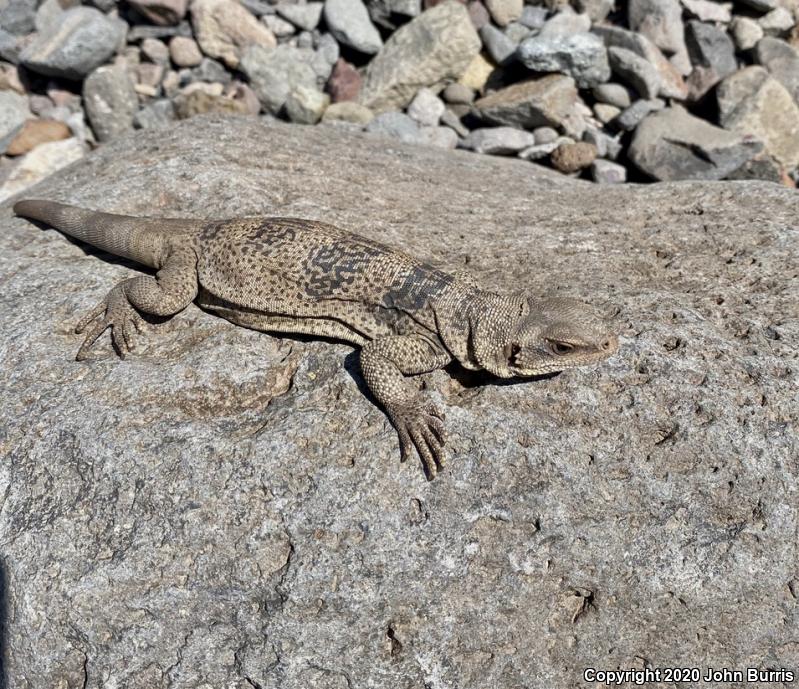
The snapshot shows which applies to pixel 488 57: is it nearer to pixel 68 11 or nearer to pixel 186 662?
pixel 68 11

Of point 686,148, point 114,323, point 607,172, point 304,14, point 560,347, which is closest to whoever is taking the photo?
point 560,347

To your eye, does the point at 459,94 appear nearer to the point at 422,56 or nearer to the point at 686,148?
the point at 422,56

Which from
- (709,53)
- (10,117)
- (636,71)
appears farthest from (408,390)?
(709,53)

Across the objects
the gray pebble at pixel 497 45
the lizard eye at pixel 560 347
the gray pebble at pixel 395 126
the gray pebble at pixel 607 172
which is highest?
the lizard eye at pixel 560 347

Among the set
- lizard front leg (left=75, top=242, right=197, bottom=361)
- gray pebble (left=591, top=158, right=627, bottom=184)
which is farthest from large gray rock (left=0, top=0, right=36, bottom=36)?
gray pebble (left=591, top=158, right=627, bottom=184)

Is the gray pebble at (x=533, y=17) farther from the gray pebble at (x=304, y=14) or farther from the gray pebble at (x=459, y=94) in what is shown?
the gray pebble at (x=304, y=14)

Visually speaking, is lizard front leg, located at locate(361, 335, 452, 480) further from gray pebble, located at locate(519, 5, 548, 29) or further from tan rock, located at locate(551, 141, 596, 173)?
gray pebble, located at locate(519, 5, 548, 29)

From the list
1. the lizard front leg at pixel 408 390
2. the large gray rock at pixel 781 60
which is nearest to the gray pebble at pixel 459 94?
the large gray rock at pixel 781 60

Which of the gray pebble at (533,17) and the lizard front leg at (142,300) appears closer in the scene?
the lizard front leg at (142,300)
